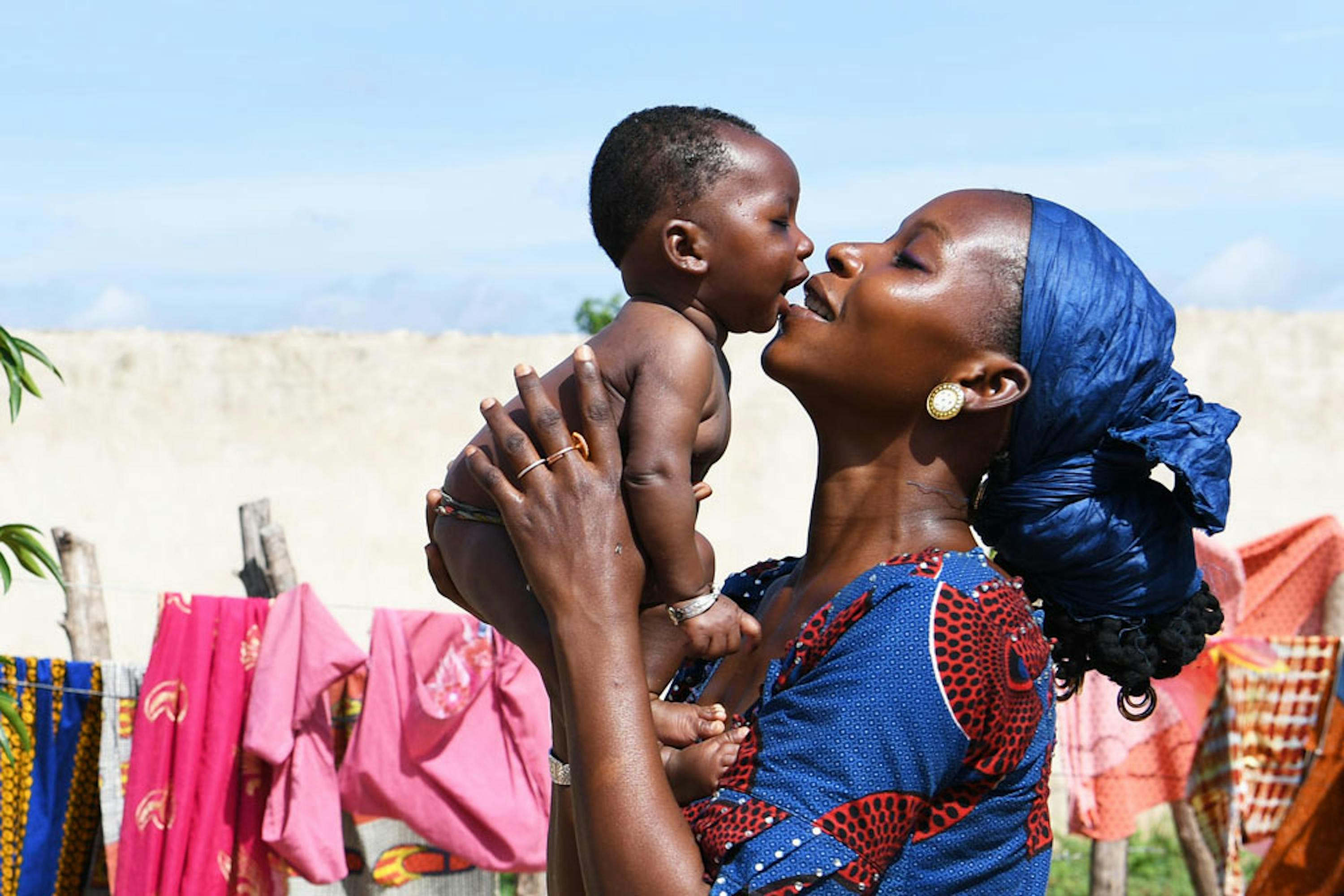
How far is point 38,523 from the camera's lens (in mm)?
15633

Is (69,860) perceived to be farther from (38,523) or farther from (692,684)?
(38,523)

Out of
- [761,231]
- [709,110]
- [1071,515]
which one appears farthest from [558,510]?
[709,110]

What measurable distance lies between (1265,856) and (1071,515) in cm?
430

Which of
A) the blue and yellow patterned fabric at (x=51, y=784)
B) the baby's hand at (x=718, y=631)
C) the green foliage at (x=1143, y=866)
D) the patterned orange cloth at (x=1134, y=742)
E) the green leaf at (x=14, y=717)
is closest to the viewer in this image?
the baby's hand at (x=718, y=631)

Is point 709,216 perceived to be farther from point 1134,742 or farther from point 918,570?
point 1134,742

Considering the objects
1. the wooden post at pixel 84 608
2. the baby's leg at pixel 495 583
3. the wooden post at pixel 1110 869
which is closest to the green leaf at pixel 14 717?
the baby's leg at pixel 495 583

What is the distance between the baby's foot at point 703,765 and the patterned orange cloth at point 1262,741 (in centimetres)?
441

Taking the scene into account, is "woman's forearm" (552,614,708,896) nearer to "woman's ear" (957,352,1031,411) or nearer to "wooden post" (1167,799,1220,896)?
"woman's ear" (957,352,1031,411)

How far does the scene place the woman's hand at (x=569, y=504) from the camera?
1.83m

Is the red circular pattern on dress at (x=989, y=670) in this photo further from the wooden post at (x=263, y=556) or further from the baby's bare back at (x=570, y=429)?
the wooden post at (x=263, y=556)

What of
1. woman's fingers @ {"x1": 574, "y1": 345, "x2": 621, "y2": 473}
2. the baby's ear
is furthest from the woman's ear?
the baby's ear

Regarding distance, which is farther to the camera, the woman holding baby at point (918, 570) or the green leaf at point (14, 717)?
the green leaf at point (14, 717)

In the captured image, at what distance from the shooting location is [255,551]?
243 inches

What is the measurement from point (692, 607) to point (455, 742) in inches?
142
